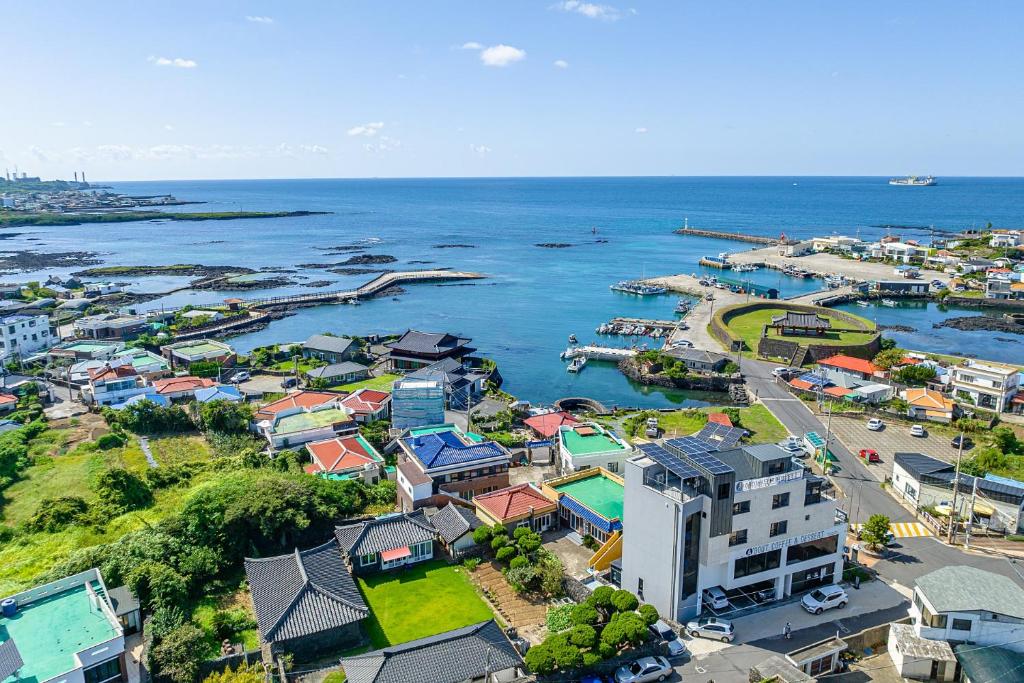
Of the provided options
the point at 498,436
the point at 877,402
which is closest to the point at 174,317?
the point at 498,436

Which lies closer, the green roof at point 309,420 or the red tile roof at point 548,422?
the green roof at point 309,420

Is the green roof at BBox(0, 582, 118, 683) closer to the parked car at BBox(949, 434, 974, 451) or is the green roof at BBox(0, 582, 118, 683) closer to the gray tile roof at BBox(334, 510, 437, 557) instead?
the gray tile roof at BBox(334, 510, 437, 557)

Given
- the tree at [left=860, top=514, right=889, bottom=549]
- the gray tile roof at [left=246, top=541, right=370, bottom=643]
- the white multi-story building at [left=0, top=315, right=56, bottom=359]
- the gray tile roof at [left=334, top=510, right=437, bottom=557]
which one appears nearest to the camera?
the gray tile roof at [left=246, top=541, right=370, bottom=643]

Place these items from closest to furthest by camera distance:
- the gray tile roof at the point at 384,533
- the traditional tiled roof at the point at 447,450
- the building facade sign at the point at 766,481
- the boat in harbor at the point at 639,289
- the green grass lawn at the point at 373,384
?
the building facade sign at the point at 766,481 → the gray tile roof at the point at 384,533 → the traditional tiled roof at the point at 447,450 → the green grass lawn at the point at 373,384 → the boat in harbor at the point at 639,289

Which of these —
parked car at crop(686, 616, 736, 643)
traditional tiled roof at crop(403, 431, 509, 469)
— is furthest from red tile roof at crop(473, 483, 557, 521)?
parked car at crop(686, 616, 736, 643)

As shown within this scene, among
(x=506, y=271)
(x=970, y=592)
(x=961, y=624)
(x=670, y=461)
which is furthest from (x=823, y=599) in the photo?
(x=506, y=271)

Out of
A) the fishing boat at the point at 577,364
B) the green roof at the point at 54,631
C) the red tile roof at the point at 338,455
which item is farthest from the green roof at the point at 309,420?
the fishing boat at the point at 577,364

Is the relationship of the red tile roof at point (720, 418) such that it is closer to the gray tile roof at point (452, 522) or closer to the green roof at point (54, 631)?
the gray tile roof at point (452, 522)
